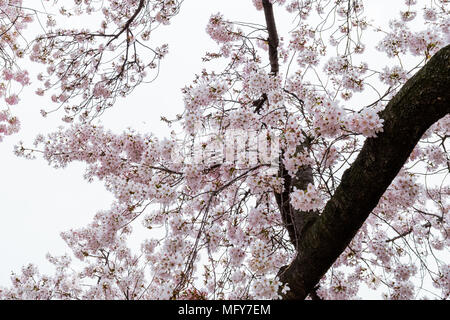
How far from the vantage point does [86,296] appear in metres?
3.65

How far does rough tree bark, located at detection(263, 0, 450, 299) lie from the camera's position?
4.93 ft

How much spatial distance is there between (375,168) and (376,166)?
13mm

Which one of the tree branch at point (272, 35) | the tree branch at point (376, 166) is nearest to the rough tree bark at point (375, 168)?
the tree branch at point (376, 166)

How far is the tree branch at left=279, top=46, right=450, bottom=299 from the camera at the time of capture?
4.92 feet

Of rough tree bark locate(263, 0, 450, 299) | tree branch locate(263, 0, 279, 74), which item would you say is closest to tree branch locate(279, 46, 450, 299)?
rough tree bark locate(263, 0, 450, 299)

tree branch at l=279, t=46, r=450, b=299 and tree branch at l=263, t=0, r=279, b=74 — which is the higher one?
tree branch at l=263, t=0, r=279, b=74

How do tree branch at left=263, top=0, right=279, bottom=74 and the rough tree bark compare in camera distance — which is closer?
the rough tree bark

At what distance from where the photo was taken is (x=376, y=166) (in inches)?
66.1

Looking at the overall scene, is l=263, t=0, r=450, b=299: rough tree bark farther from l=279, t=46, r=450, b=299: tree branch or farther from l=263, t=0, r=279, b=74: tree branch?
l=263, t=0, r=279, b=74: tree branch

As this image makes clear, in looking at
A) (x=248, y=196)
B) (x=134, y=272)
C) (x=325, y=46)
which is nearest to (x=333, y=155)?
(x=248, y=196)
